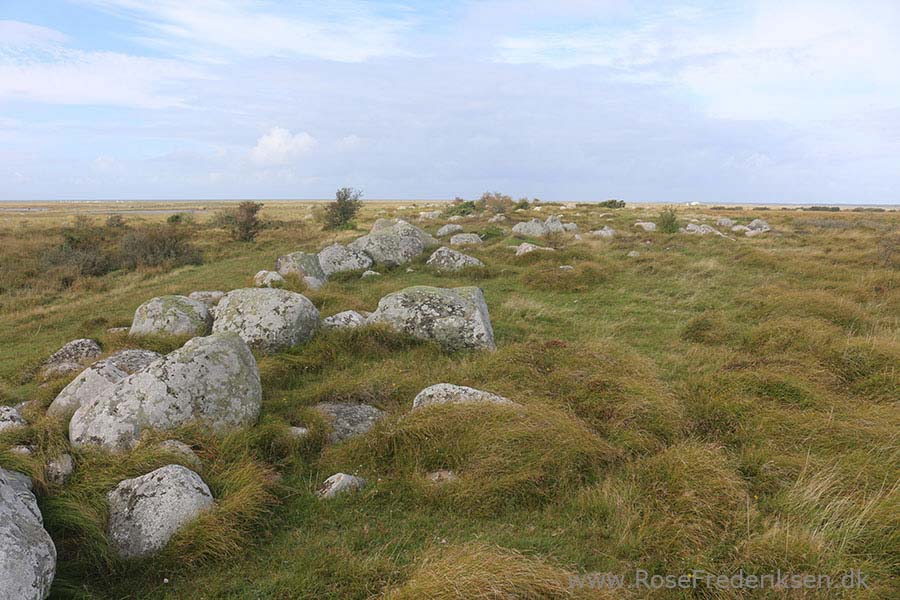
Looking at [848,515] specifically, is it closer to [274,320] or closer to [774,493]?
[774,493]

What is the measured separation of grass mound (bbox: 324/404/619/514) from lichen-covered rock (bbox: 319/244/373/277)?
47.0 feet

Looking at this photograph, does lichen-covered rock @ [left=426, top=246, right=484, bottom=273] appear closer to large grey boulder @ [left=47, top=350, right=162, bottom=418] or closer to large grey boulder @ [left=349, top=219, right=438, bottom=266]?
large grey boulder @ [left=349, top=219, right=438, bottom=266]

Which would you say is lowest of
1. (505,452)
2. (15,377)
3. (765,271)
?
(15,377)

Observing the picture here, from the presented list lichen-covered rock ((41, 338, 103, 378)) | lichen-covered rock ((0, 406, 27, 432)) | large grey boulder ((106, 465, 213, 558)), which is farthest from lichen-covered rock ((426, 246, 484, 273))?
large grey boulder ((106, 465, 213, 558))

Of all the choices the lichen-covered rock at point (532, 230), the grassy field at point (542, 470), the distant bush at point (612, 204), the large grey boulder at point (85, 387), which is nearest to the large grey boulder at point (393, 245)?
the lichen-covered rock at point (532, 230)

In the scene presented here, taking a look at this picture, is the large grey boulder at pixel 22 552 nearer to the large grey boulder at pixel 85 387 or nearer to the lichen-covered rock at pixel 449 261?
the large grey boulder at pixel 85 387

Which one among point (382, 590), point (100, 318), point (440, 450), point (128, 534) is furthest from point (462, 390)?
point (100, 318)

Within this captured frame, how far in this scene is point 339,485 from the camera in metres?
5.66

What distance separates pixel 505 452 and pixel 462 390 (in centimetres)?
167

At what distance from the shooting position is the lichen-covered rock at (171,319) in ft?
36.8

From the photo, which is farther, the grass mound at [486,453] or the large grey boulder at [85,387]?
the large grey boulder at [85,387]

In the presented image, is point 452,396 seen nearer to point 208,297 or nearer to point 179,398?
point 179,398

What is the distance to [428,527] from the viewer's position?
200 inches

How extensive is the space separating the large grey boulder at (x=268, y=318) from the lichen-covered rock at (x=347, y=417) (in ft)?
9.84
